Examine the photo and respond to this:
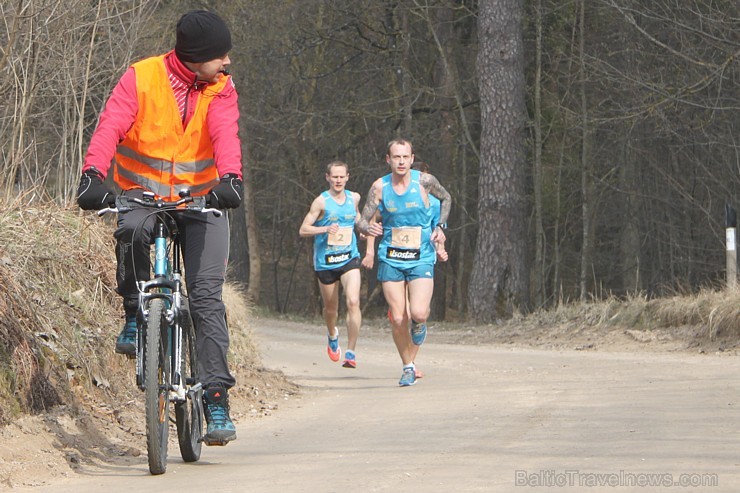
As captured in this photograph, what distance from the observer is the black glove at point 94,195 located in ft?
19.7

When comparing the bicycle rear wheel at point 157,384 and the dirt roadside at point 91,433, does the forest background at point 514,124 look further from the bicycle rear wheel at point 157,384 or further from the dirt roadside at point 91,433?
the bicycle rear wheel at point 157,384

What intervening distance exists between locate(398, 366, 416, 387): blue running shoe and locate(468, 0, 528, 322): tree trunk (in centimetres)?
1111

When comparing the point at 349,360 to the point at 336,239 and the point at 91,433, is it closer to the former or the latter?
the point at 336,239

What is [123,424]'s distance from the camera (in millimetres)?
8023

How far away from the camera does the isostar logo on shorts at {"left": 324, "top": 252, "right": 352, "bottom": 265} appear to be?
44.1 ft

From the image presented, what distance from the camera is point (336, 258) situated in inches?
530

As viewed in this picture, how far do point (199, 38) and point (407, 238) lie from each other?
5.55 metres

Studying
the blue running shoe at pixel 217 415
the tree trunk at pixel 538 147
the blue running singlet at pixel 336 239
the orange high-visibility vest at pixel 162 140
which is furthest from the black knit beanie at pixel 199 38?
the tree trunk at pixel 538 147

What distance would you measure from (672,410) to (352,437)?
2.09 m

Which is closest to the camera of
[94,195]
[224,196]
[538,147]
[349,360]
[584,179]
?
[94,195]

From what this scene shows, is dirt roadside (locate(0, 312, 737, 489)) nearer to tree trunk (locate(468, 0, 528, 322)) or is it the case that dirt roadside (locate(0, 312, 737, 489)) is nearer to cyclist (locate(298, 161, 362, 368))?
cyclist (locate(298, 161, 362, 368))

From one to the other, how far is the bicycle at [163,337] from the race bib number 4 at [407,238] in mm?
5262

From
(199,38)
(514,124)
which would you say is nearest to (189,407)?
(199,38)

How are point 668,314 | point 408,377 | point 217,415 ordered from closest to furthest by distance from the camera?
point 217,415, point 408,377, point 668,314
